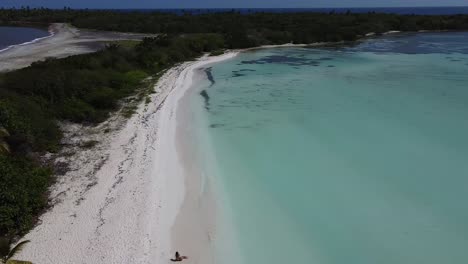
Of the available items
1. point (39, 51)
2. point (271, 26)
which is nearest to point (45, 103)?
point (39, 51)

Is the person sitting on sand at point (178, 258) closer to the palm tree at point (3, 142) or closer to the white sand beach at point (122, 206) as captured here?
the white sand beach at point (122, 206)

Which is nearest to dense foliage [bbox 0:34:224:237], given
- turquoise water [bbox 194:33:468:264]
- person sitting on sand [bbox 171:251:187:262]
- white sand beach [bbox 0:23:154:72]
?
person sitting on sand [bbox 171:251:187:262]

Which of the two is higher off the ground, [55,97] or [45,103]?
[55,97]

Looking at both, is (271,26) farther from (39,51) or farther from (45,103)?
(45,103)

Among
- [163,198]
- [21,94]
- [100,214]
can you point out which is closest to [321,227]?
[163,198]

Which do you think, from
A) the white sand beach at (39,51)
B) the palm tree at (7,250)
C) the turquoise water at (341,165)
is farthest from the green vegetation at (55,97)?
the white sand beach at (39,51)

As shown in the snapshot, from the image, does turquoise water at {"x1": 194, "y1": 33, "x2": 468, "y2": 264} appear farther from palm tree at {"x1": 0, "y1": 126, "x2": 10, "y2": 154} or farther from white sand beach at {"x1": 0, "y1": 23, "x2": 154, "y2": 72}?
white sand beach at {"x1": 0, "y1": 23, "x2": 154, "y2": 72}

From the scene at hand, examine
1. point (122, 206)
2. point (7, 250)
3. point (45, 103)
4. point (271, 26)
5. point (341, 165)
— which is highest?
point (271, 26)
